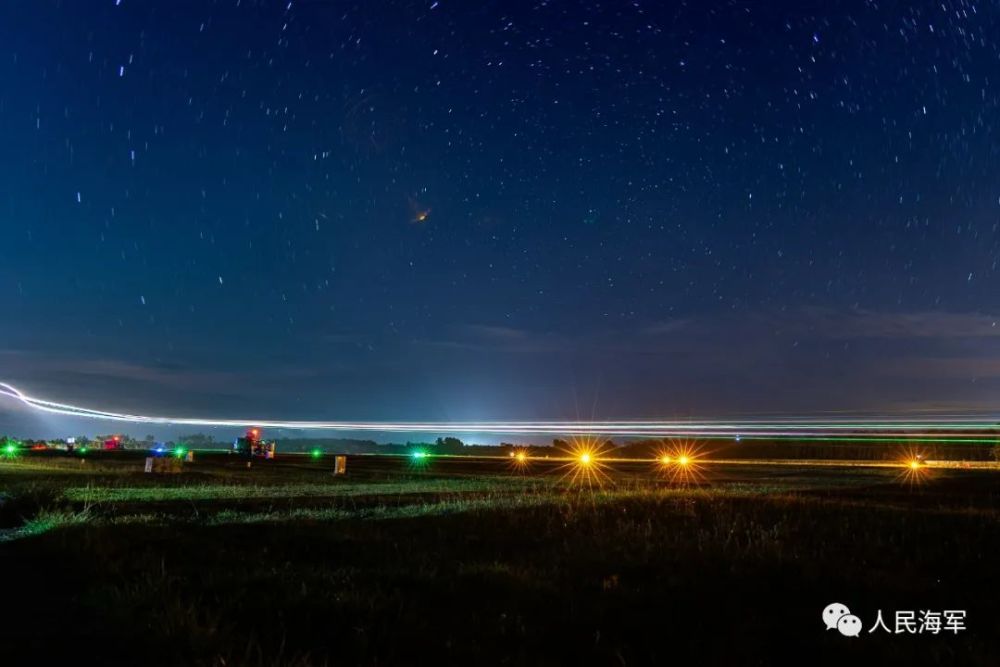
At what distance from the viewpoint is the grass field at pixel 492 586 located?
20.9ft

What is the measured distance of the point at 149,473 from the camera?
1385 inches

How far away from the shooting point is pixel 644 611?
25.3 feet

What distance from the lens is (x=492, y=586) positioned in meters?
8.54

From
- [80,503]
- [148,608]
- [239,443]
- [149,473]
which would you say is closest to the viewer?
[148,608]

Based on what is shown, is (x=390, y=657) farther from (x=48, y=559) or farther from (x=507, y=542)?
(x=48, y=559)

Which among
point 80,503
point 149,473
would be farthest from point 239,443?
point 80,503

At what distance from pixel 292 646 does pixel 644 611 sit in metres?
3.39

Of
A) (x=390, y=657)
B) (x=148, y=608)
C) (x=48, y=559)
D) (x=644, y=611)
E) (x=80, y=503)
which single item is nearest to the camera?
(x=390, y=657)

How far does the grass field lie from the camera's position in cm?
636

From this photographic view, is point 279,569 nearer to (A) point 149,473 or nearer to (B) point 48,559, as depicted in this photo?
(B) point 48,559

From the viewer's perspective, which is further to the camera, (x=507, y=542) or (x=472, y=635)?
(x=507, y=542)

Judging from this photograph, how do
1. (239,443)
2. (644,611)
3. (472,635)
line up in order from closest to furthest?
1. (472,635)
2. (644,611)
3. (239,443)

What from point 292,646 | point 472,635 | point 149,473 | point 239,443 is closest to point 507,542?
point 472,635

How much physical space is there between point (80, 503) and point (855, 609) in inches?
682
